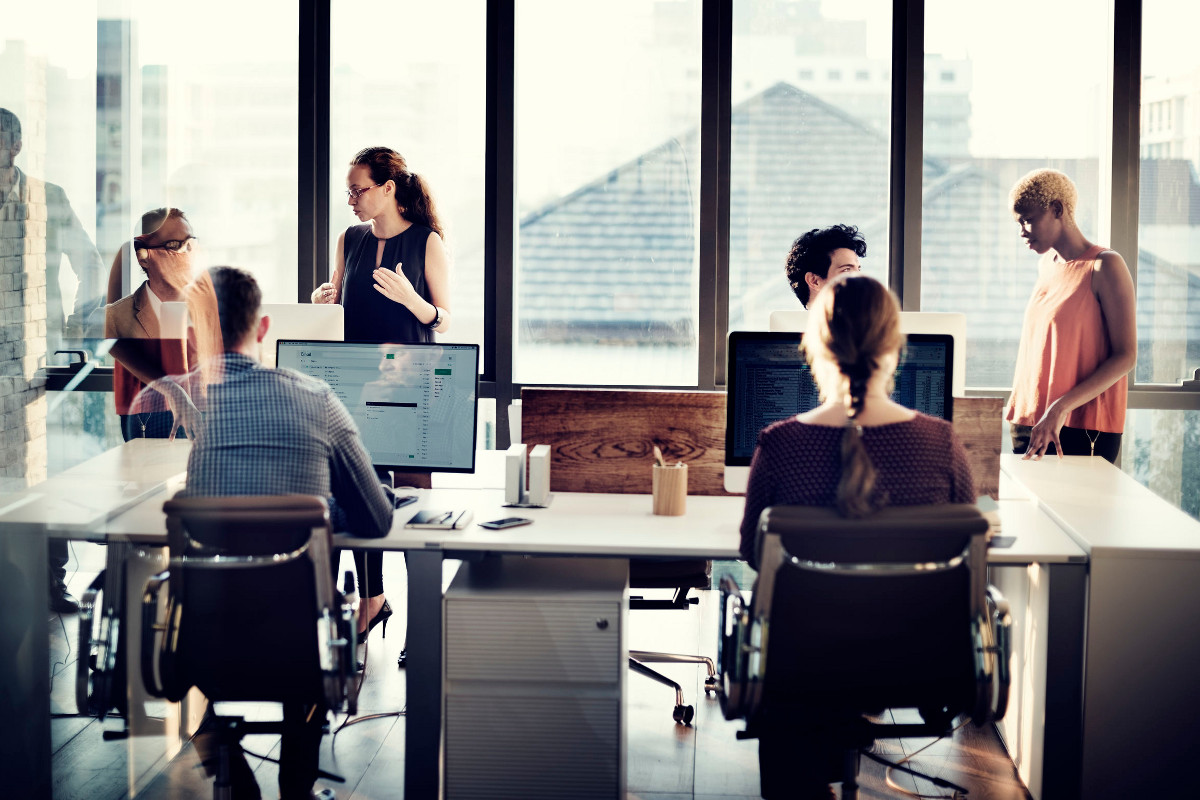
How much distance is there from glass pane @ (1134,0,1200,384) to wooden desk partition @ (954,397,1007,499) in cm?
215

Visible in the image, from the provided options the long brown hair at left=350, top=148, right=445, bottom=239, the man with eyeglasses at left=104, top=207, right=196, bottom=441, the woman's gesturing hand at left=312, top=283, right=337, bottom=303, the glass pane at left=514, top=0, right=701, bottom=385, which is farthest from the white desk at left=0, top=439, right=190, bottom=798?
the glass pane at left=514, top=0, right=701, bottom=385

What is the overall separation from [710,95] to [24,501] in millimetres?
3380

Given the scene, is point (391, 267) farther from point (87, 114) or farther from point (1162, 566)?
point (1162, 566)

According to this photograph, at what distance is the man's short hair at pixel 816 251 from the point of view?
3.59 meters

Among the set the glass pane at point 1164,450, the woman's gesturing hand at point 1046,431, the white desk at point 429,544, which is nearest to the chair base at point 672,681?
the white desk at point 429,544

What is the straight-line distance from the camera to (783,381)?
2932 mm

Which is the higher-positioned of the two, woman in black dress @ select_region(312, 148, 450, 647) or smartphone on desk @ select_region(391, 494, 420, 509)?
woman in black dress @ select_region(312, 148, 450, 647)

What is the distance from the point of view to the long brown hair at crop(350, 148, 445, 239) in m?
4.07

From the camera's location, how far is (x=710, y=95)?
4867 millimetres

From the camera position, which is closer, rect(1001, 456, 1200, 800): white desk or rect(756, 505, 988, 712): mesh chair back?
rect(756, 505, 988, 712): mesh chair back

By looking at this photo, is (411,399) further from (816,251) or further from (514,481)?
(816,251)

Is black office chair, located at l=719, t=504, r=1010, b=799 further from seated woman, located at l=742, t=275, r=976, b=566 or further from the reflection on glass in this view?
the reflection on glass

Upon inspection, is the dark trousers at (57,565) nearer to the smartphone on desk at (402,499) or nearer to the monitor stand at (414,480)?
the smartphone on desk at (402,499)

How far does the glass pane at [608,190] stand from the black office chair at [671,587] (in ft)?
5.59
